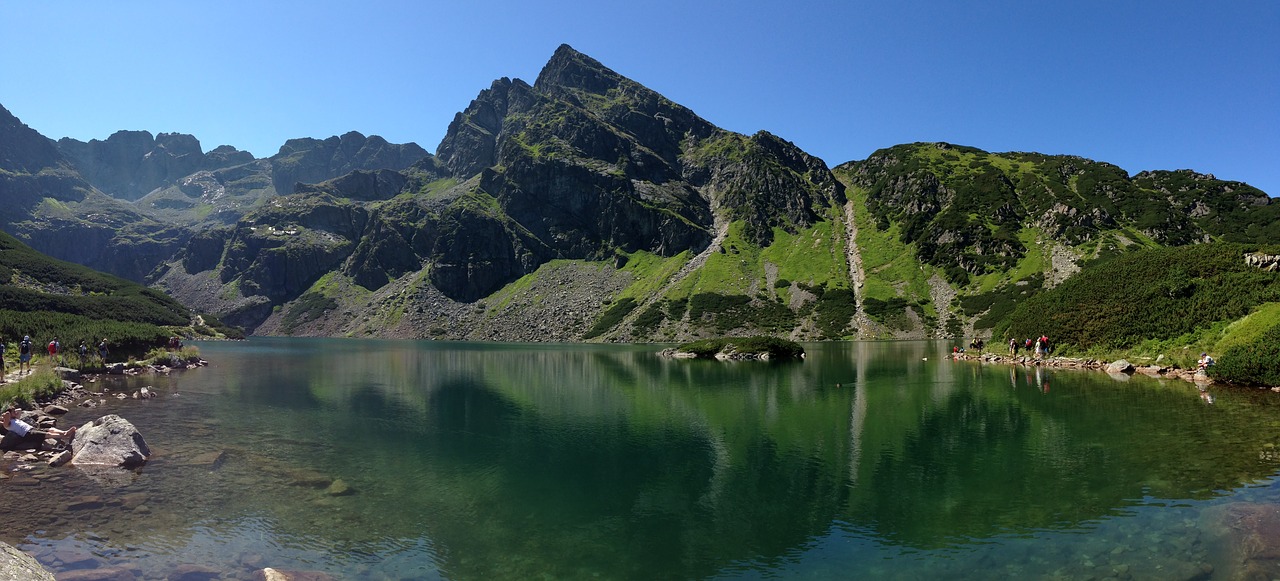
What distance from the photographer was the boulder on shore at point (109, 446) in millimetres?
24125

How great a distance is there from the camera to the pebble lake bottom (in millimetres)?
14516

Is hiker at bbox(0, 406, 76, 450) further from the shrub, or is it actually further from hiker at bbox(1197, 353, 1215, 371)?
the shrub

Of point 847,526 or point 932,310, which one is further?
point 932,310

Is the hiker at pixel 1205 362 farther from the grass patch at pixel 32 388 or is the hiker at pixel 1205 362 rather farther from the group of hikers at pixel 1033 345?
the grass patch at pixel 32 388

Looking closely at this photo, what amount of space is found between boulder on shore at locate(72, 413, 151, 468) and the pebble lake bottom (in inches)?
45.2

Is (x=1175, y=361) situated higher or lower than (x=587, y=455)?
higher

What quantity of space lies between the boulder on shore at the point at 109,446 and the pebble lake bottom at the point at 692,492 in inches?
45.2

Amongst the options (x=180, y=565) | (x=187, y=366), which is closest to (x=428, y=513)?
(x=180, y=565)

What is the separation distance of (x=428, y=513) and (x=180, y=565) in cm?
639

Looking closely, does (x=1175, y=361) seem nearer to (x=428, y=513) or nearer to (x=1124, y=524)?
(x=1124, y=524)

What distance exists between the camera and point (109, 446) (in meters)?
24.6

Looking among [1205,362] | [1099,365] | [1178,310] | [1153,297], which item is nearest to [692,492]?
[1205,362]

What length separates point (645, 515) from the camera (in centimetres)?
1827

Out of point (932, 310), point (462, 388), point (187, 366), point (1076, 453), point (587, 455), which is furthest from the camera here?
point (932, 310)
